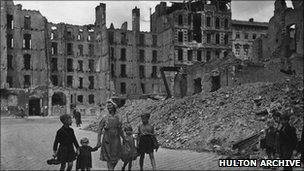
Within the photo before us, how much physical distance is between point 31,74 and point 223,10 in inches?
1222

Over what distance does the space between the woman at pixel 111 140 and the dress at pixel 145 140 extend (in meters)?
1.40

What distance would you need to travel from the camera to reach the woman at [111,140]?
29.4 ft

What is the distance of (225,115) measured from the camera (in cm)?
1694

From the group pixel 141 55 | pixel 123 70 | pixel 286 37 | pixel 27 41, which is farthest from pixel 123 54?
pixel 286 37

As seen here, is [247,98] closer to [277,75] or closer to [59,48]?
[277,75]

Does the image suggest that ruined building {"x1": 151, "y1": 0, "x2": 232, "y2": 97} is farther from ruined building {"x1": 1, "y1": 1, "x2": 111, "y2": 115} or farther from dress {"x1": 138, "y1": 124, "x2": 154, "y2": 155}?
dress {"x1": 138, "y1": 124, "x2": 154, "y2": 155}

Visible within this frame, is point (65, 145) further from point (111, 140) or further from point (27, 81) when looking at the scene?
point (27, 81)

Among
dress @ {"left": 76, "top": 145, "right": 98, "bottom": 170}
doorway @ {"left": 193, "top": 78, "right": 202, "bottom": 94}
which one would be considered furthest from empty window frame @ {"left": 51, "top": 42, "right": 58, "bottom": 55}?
dress @ {"left": 76, "top": 145, "right": 98, "bottom": 170}

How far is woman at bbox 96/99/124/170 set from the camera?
897 cm

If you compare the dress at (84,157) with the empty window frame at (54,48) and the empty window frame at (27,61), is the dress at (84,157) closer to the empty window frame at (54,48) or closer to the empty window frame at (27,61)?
the empty window frame at (27,61)

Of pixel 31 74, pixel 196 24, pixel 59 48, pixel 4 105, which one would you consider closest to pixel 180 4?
pixel 196 24

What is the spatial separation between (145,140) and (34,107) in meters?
47.6

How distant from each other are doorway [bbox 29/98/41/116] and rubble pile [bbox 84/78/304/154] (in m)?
37.0


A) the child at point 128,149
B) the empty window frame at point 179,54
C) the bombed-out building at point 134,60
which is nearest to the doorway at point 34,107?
the bombed-out building at point 134,60
